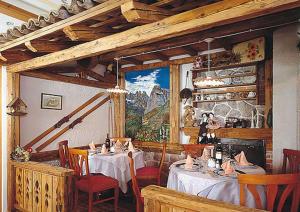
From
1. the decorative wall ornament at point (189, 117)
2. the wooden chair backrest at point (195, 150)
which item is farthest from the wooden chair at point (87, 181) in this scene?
the decorative wall ornament at point (189, 117)

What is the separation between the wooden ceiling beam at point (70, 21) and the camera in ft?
7.68

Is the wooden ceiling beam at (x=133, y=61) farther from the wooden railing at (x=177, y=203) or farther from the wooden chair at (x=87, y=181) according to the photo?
the wooden railing at (x=177, y=203)

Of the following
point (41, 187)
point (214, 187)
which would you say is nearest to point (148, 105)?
point (41, 187)

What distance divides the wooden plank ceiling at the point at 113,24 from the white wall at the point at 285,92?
37 cm

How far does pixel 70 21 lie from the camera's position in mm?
2754

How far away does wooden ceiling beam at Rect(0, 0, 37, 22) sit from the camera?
4.07m

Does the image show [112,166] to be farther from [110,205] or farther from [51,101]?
[51,101]

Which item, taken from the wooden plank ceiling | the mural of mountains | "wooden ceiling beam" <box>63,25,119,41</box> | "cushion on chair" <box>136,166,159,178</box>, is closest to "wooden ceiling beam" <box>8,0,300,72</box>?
the wooden plank ceiling

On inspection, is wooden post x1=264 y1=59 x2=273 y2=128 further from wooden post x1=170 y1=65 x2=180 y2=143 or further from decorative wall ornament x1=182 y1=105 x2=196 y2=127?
wooden post x1=170 y1=65 x2=180 y2=143

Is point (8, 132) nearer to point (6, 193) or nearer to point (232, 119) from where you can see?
point (6, 193)

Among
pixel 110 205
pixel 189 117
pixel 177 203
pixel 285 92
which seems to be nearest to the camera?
pixel 177 203

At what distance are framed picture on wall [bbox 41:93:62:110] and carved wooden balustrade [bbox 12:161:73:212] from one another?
1.38 metres

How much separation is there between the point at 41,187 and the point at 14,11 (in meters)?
2.95

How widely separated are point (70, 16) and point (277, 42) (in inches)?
118
